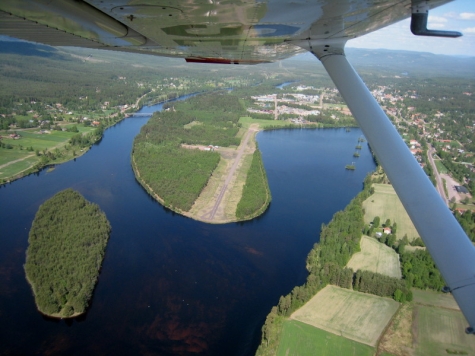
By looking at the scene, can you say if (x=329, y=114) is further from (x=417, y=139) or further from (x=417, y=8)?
(x=417, y=8)

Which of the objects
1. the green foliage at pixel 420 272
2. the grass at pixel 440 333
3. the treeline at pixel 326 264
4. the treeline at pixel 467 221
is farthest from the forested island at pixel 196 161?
the treeline at pixel 467 221

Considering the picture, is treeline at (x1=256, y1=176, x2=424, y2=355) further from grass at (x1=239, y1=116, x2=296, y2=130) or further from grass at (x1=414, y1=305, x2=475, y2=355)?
grass at (x1=239, y1=116, x2=296, y2=130)

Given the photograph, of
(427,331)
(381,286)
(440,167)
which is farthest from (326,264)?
(440,167)

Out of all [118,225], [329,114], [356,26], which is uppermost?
[356,26]

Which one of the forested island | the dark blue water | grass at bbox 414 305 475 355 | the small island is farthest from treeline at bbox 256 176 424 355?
the small island

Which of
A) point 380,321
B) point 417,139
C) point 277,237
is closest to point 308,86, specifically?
point 417,139
